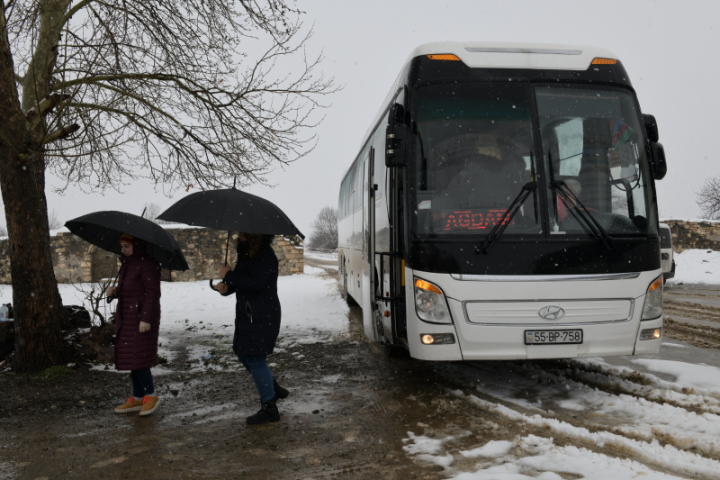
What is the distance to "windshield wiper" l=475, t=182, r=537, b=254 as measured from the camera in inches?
180

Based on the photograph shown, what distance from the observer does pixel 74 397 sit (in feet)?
17.8

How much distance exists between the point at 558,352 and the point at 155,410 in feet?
11.5

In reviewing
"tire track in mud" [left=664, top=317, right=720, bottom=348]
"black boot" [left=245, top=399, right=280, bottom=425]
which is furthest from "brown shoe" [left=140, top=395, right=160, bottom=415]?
"tire track in mud" [left=664, top=317, right=720, bottom=348]

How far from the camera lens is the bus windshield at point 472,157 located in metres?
4.74

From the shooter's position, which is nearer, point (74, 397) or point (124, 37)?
point (74, 397)

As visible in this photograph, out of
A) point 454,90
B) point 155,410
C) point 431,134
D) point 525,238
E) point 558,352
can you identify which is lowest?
point 155,410

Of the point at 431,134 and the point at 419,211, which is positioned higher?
the point at 431,134

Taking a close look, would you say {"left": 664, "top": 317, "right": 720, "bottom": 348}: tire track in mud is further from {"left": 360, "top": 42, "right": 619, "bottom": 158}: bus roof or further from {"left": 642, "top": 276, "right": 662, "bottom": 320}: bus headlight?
{"left": 360, "top": 42, "right": 619, "bottom": 158}: bus roof

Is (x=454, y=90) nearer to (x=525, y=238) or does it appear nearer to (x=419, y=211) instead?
(x=419, y=211)

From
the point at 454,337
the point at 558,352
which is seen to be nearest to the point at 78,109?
the point at 454,337

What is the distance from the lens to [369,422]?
4.38 metres

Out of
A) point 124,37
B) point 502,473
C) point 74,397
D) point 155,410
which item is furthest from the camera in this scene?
point 124,37

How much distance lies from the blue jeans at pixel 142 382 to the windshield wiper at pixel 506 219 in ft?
10.1

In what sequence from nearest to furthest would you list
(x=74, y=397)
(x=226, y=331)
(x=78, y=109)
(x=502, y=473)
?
1. (x=502, y=473)
2. (x=74, y=397)
3. (x=78, y=109)
4. (x=226, y=331)
